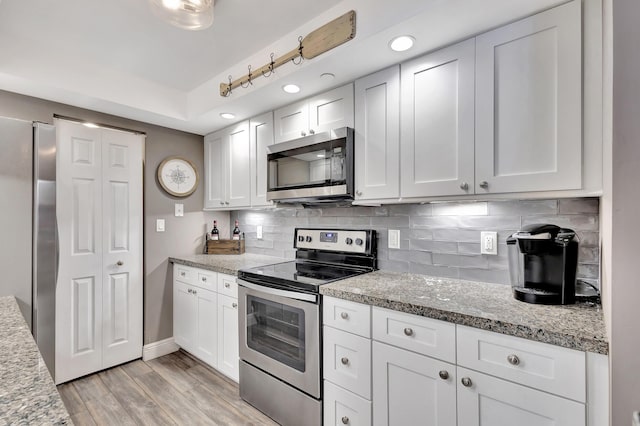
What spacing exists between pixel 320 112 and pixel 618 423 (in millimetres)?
1963

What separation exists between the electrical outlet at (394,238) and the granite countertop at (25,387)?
1.78 metres

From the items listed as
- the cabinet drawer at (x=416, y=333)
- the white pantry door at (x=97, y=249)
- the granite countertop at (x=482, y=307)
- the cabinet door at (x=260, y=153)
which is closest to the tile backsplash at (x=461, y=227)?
the granite countertop at (x=482, y=307)

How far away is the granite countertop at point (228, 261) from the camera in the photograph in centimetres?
234

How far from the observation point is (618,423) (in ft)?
2.75

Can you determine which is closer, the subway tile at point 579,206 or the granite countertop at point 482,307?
the granite countertop at point 482,307

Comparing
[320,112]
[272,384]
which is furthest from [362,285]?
[320,112]

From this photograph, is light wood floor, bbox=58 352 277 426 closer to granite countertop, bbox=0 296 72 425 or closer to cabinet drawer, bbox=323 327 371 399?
cabinet drawer, bbox=323 327 371 399

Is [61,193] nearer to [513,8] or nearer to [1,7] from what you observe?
[1,7]

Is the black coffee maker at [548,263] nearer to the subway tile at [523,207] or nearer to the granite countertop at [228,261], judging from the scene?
the subway tile at [523,207]

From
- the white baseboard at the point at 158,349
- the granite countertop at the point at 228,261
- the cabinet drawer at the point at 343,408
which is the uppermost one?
the granite countertop at the point at 228,261

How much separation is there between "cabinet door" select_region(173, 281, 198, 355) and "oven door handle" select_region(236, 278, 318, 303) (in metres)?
0.83

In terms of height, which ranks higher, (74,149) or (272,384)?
(74,149)

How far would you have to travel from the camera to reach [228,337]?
2309 millimetres

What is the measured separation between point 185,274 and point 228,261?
0.46 meters
